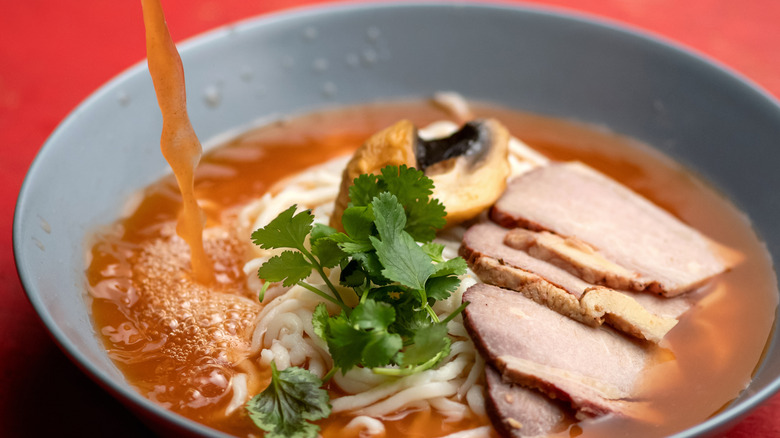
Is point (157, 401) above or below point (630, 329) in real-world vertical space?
below

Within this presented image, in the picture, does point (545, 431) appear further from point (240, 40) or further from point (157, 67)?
point (240, 40)

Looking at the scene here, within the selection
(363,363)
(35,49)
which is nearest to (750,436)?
(363,363)

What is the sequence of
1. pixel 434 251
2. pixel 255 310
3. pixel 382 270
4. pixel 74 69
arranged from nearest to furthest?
pixel 382 270 < pixel 434 251 < pixel 255 310 < pixel 74 69

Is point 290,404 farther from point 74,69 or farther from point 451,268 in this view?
point 74,69

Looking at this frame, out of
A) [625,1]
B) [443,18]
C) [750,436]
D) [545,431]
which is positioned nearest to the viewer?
[545,431]

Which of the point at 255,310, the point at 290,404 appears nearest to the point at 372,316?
the point at 290,404
